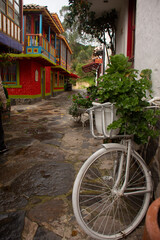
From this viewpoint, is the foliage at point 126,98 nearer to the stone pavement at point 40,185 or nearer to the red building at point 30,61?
the stone pavement at point 40,185

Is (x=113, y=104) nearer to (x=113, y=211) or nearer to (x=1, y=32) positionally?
(x=113, y=211)

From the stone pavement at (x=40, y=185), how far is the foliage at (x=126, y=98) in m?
0.94

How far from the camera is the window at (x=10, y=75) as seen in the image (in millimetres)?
12680

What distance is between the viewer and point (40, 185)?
2.49 m

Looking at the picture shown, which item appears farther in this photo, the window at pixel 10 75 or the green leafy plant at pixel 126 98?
the window at pixel 10 75

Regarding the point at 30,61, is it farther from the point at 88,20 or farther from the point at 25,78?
the point at 88,20

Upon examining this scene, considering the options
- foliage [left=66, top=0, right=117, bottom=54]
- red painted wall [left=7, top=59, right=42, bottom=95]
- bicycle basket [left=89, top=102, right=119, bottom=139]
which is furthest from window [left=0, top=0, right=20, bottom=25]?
bicycle basket [left=89, top=102, right=119, bottom=139]

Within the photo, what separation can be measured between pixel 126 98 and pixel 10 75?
1266cm

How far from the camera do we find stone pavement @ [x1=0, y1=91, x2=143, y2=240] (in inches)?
67.7

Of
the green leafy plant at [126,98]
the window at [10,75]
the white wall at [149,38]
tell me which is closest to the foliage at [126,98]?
the green leafy plant at [126,98]

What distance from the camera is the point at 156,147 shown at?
80.0 inches

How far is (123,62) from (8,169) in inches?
91.2

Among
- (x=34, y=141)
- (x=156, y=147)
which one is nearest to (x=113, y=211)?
(x=156, y=147)

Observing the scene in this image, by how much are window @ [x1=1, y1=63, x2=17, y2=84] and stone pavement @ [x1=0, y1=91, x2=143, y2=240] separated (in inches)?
351
